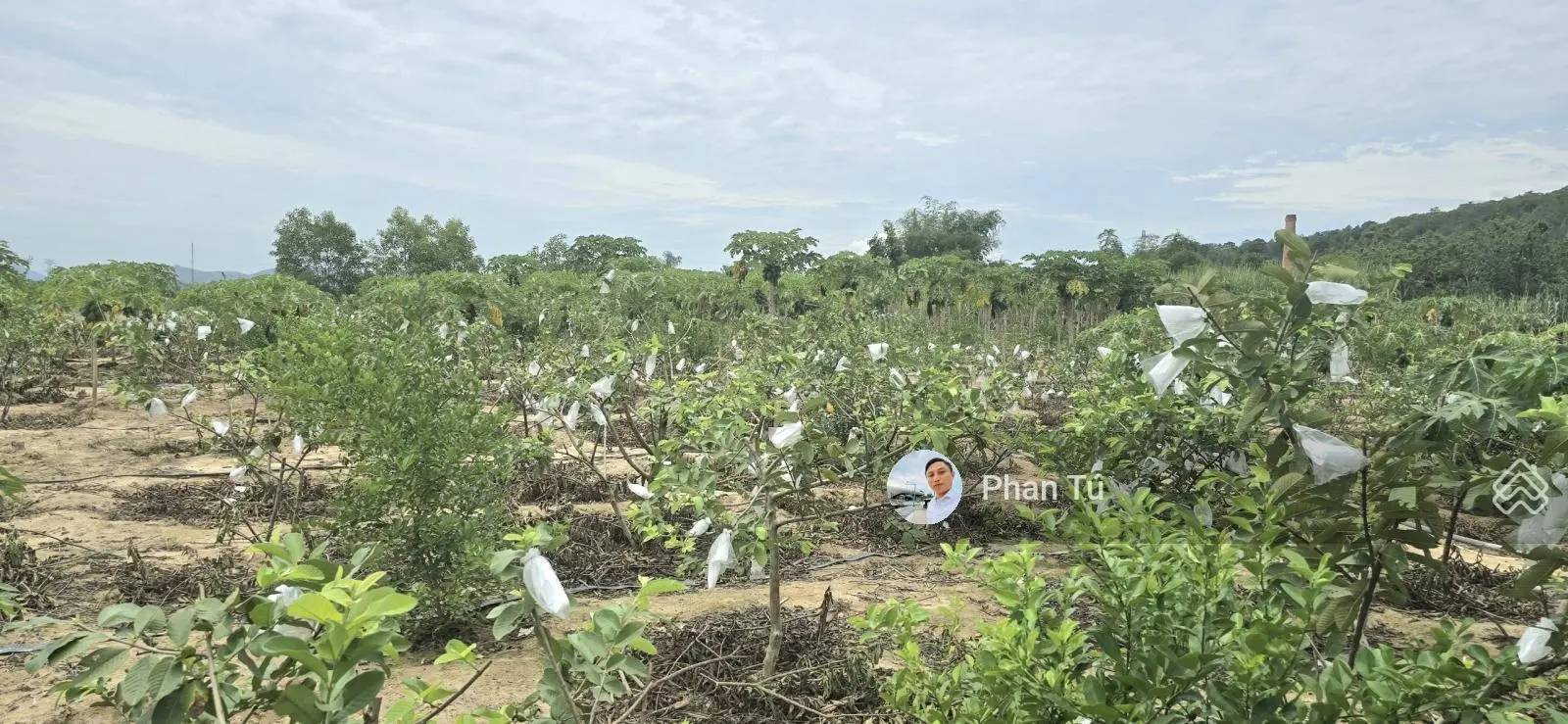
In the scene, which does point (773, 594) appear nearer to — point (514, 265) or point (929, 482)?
point (929, 482)

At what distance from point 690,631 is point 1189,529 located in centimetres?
186

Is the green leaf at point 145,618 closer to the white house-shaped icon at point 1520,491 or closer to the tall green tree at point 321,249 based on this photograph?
the white house-shaped icon at point 1520,491

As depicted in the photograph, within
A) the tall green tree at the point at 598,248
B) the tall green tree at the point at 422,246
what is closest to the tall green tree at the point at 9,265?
the tall green tree at the point at 598,248

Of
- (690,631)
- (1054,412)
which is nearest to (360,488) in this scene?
(690,631)

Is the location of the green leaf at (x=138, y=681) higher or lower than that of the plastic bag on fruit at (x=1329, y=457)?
lower

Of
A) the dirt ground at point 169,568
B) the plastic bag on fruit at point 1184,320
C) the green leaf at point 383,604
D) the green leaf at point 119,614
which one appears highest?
the plastic bag on fruit at point 1184,320

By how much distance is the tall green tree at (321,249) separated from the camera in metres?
48.9

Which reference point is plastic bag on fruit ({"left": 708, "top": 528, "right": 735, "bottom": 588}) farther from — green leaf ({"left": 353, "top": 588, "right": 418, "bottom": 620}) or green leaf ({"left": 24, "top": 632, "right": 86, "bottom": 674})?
green leaf ({"left": 24, "top": 632, "right": 86, "bottom": 674})

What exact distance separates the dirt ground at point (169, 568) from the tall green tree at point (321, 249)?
47233mm

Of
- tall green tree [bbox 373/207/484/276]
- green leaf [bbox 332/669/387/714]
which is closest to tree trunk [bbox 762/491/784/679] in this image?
green leaf [bbox 332/669/387/714]

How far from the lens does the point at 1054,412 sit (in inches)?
402

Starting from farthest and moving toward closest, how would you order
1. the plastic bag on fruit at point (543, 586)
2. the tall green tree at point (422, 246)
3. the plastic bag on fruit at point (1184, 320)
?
the tall green tree at point (422, 246) < the plastic bag on fruit at point (1184, 320) < the plastic bag on fruit at point (543, 586)

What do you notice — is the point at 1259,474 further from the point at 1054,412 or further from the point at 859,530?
the point at 1054,412

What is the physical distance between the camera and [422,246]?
45.4m
